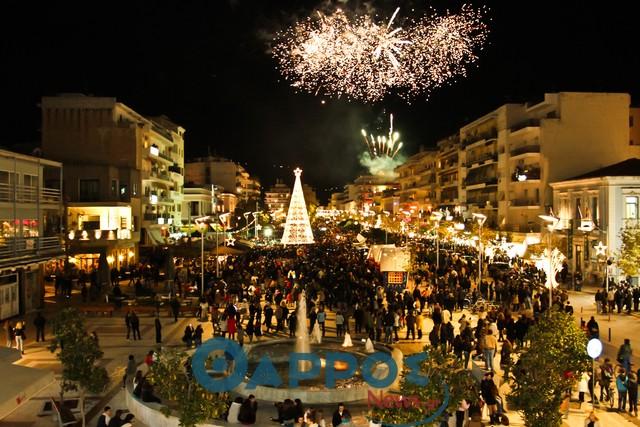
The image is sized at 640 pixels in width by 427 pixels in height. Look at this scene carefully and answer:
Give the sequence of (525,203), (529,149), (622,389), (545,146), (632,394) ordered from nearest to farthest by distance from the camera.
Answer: (632,394)
(622,389)
(545,146)
(529,149)
(525,203)

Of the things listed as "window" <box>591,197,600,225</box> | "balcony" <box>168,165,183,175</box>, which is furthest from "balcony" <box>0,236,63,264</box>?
"balcony" <box>168,165,183,175</box>

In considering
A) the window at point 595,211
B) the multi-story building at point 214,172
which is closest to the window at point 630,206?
the window at point 595,211

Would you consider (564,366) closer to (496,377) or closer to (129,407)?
(496,377)

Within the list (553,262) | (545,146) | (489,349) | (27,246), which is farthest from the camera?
(545,146)

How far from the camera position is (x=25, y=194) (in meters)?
28.8

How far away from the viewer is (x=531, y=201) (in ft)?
176

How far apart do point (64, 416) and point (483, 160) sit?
187 ft

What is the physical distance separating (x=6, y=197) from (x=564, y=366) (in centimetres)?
2341

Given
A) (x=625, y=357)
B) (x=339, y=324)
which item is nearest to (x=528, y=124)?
(x=339, y=324)

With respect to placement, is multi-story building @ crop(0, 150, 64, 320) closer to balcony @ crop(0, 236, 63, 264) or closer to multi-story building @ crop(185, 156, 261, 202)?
balcony @ crop(0, 236, 63, 264)

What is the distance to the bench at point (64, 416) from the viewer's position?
1292 centimetres

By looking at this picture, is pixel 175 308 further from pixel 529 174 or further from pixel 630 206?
pixel 529 174

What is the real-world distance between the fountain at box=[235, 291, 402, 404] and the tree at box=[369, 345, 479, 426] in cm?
371

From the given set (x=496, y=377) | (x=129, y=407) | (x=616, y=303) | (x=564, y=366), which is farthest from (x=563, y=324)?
(x=616, y=303)
